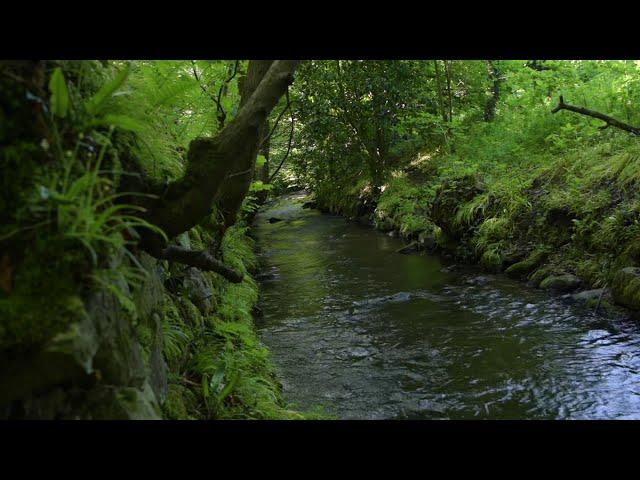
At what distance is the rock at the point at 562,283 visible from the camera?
25.7 feet

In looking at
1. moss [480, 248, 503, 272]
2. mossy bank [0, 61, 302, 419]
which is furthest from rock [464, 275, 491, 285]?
mossy bank [0, 61, 302, 419]

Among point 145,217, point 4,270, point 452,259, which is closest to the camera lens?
point 4,270

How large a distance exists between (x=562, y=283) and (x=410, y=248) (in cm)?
451

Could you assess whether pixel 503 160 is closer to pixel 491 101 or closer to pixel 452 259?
pixel 452 259

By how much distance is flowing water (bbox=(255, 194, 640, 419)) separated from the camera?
16.0 ft

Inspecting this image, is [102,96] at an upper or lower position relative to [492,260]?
upper

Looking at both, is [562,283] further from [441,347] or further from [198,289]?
[198,289]

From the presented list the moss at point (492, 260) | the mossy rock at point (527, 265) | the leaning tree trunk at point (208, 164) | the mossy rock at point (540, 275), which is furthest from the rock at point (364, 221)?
the leaning tree trunk at point (208, 164)

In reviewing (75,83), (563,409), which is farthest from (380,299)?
(75,83)

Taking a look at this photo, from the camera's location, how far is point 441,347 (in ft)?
20.6

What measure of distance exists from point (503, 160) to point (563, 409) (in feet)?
30.4

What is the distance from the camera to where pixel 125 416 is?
203 cm

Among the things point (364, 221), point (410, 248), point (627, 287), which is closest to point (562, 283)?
point (627, 287)

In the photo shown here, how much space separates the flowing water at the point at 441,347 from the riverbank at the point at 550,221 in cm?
50
